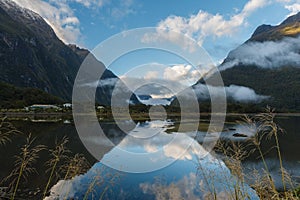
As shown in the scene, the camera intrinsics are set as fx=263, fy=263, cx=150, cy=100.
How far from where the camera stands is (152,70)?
776 inches

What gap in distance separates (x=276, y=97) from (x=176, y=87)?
627ft

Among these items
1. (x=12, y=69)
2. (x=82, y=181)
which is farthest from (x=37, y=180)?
(x=12, y=69)

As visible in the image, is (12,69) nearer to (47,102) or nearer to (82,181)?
(47,102)

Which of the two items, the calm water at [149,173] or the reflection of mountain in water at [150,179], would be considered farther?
the calm water at [149,173]

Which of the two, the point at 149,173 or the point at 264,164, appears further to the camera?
the point at 149,173

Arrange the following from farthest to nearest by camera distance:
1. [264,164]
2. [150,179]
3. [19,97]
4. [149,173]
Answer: [19,97]
[149,173]
[150,179]
[264,164]

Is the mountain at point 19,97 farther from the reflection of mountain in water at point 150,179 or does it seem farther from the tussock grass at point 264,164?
the tussock grass at point 264,164

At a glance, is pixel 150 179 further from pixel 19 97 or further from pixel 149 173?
pixel 19 97

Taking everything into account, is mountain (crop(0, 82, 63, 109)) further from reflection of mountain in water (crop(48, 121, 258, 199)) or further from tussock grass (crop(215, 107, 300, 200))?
tussock grass (crop(215, 107, 300, 200))

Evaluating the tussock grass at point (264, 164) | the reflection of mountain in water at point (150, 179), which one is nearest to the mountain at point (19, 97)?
the reflection of mountain in water at point (150, 179)

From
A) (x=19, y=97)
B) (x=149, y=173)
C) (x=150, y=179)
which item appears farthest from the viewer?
(x=19, y=97)

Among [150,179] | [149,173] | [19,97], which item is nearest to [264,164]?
[150,179]

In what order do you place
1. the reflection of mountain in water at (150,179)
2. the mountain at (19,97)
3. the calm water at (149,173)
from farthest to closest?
the mountain at (19,97), the calm water at (149,173), the reflection of mountain in water at (150,179)

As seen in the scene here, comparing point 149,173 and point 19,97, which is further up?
point 19,97
